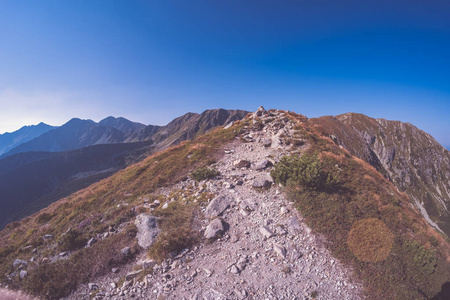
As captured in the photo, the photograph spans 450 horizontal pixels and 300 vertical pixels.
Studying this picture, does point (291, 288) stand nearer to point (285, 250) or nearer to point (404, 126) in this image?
point (285, 250)

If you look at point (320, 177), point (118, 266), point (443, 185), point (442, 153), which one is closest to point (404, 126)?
point (442, 153)

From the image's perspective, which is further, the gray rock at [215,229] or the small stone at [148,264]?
the gray rock at [215,229]

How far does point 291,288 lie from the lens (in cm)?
693

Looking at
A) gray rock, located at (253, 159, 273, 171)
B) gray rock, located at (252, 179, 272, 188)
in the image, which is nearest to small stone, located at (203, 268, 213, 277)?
gray rock, located at (252, 179, 272, 188)

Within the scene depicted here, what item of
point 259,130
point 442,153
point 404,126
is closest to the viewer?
point 259,130

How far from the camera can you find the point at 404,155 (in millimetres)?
151000

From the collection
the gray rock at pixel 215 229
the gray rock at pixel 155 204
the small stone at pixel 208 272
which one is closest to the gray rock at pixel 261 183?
the gray rock at pixel 215 229

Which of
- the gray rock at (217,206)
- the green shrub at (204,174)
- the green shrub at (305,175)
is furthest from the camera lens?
the green shrub at (204,174)

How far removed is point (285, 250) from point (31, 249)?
49.7 ft

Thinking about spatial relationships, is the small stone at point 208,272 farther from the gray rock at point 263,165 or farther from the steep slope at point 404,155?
the steep slope at point 404,155

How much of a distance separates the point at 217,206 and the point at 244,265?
418 centimetres

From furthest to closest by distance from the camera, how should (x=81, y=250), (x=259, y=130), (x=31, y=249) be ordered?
(x=259, y=130)
(x=31, y=249)
(x=81, y=250)

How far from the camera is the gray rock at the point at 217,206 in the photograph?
11234mm

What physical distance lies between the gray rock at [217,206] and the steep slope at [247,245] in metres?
0.07
